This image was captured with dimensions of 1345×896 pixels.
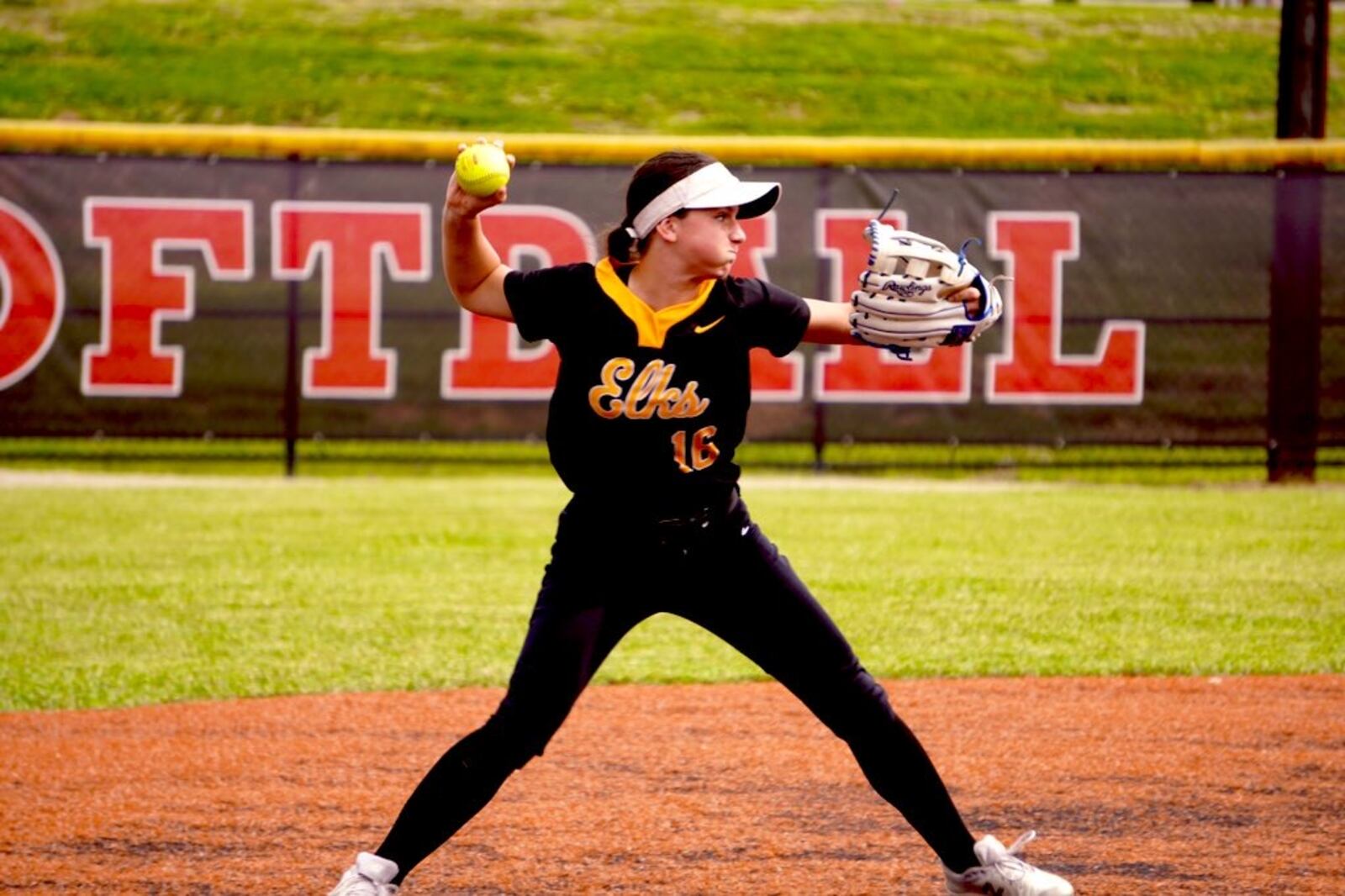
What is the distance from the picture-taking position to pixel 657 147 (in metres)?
12.6

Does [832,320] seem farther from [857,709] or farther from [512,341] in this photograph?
[512,341]

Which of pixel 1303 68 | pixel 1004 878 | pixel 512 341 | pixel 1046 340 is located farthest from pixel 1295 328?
pixel 1004 878

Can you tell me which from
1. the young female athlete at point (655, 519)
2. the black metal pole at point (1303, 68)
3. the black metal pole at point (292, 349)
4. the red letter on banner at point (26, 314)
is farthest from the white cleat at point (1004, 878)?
the black metal pole at point (1303, 68)

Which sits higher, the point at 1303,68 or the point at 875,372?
the point at 1303,68

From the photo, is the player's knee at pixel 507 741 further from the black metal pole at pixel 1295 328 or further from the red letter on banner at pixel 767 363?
the black metal pole at pixel 1295 328

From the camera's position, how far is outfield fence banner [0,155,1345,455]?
40.4 feet

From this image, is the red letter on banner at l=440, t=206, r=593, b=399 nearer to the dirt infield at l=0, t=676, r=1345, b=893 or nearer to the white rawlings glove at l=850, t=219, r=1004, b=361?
the dirt infield at l=0, t=676, r=1345, b=893

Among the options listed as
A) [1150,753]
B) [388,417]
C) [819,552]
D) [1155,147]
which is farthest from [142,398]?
[1150,753]

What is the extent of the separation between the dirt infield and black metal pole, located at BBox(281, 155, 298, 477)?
6.17m

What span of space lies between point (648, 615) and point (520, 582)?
5085 millimetres

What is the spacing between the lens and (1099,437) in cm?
1264

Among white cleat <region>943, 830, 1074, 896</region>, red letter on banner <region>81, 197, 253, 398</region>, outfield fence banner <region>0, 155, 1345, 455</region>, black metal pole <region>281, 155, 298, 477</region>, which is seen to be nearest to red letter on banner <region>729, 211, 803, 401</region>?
outfield fence banner <region>0, 155, 1345, 455</region>

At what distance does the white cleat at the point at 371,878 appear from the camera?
3.72 metres

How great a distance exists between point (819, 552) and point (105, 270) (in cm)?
553
